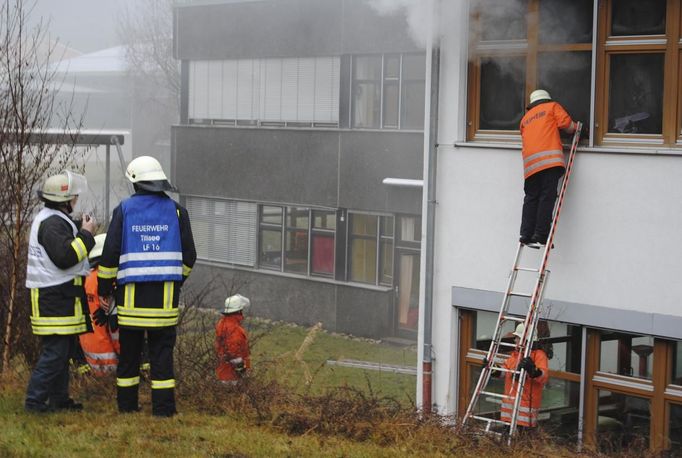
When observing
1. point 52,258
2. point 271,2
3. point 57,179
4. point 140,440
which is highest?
point 271,2

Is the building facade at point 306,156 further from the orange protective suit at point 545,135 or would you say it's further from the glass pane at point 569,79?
the orange protective suit at point 545,135

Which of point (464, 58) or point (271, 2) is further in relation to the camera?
point (271, 2)

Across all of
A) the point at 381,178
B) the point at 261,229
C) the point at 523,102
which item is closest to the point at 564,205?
the point at 523,102

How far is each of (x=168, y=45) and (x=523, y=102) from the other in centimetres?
3759

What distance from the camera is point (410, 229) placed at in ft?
74.1

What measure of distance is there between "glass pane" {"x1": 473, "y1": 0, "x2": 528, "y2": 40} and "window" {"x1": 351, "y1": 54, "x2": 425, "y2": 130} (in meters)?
12.1

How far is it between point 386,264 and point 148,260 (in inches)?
635

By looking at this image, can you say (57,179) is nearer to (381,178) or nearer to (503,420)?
(503,420)

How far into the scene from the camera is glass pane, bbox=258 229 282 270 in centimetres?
2573

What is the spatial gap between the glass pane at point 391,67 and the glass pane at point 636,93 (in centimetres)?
1372

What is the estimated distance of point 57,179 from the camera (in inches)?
297

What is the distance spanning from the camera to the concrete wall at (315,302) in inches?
911

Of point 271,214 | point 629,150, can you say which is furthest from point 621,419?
point 271,214

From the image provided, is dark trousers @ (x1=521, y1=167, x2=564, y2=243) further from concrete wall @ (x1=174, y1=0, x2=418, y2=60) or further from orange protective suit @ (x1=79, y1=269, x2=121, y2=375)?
concrete wall @ (x1=174, y1=0, x2=418, y2=60)
